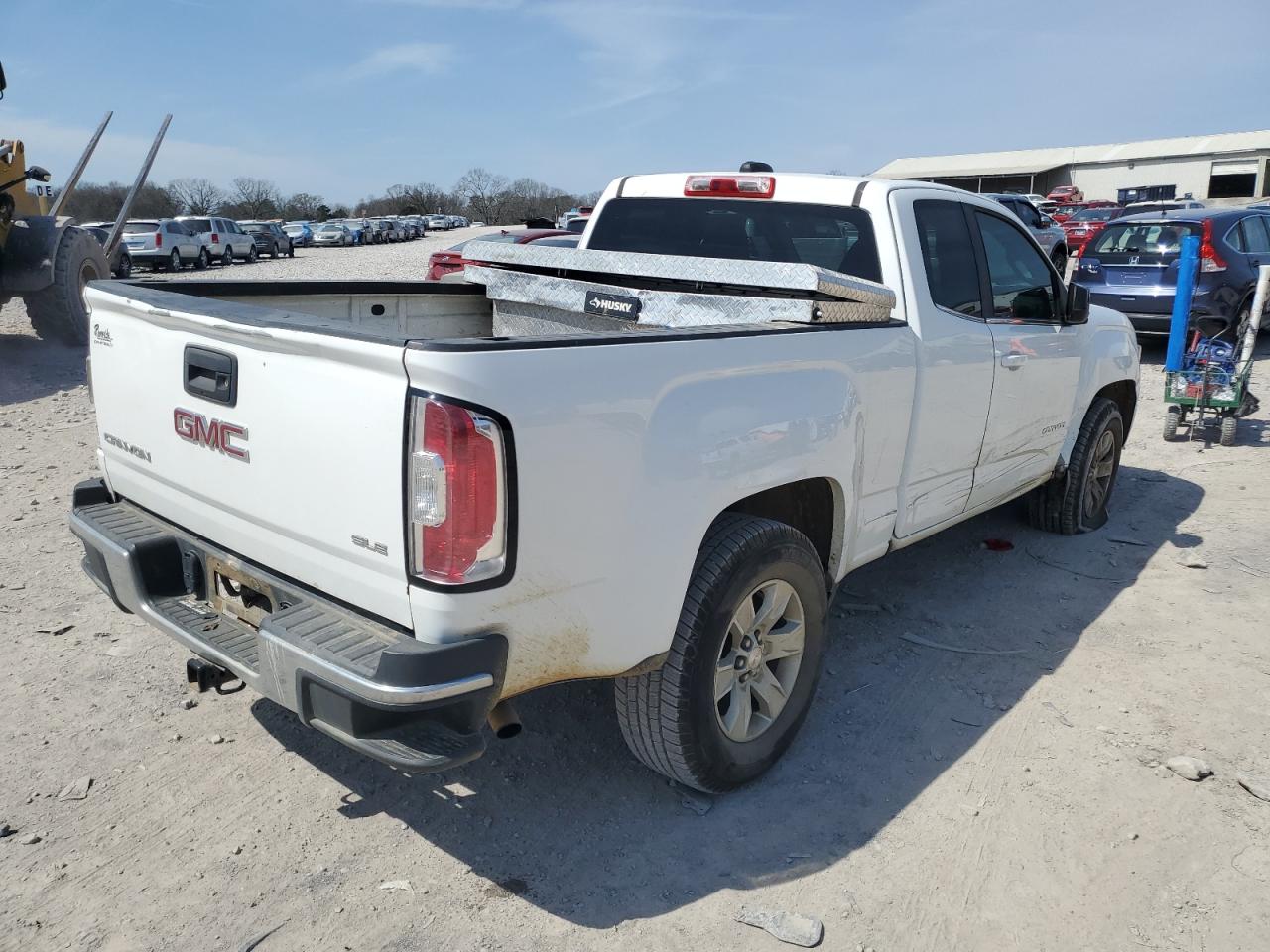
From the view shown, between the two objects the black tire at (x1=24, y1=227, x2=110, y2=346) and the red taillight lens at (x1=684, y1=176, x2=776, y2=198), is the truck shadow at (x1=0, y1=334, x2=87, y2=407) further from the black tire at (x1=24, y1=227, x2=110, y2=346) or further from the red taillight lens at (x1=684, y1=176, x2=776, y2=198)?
the red taillight lens at (x1=684, y1=176, x2=776, y2=198)

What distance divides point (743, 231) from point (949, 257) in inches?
35.2

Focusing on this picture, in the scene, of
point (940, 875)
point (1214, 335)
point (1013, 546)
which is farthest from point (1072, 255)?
point (940, 875)

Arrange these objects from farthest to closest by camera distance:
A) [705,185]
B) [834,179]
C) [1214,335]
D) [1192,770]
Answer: [1214,335], [705,185], [834,179], [1192,770]

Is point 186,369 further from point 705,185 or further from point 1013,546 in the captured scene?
point 1013,546

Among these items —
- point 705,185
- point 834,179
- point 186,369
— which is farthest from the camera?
point 705,185

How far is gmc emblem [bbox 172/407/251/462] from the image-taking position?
8.95ft

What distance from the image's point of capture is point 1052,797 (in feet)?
11.0

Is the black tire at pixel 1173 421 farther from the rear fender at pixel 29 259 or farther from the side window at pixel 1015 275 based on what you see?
the rear fender at pixel 29 259

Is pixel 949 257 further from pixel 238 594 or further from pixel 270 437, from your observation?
pixel 238 594

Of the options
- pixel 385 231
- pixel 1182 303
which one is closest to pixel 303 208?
pixel 385 231

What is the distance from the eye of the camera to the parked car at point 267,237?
117 feet

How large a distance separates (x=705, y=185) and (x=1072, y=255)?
25190mm

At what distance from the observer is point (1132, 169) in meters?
62.9

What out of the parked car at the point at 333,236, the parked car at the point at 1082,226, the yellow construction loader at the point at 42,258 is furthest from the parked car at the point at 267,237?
the parked car at the point at 1082,226
